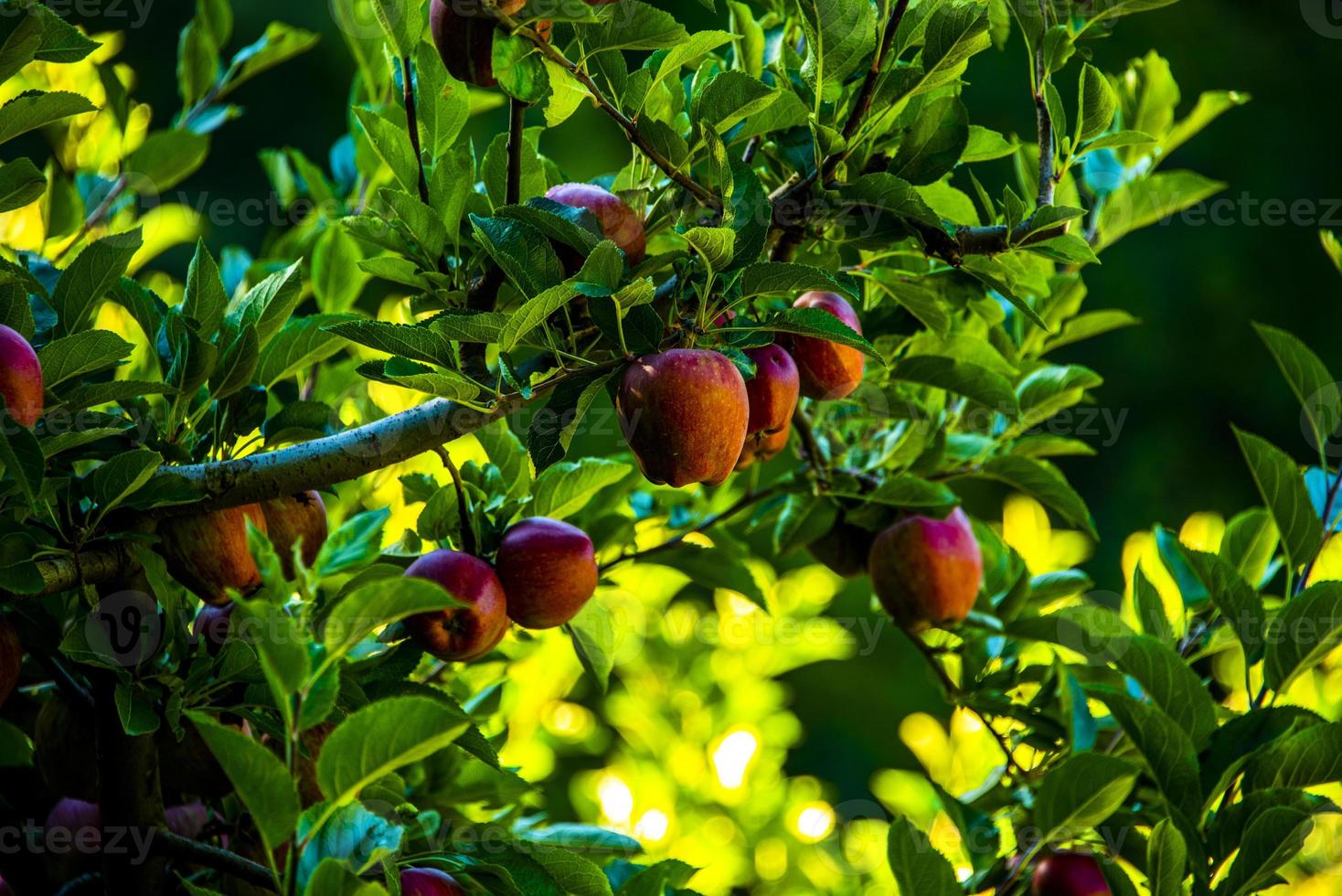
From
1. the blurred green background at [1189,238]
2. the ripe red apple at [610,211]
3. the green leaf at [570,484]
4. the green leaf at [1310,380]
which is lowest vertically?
the blurred green background at [1189,238]

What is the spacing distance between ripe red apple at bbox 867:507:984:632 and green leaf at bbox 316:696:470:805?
0.62 m

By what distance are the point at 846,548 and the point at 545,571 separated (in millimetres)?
446

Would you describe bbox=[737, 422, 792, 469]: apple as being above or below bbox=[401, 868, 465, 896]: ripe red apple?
above

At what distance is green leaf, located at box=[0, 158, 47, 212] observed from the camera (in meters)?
0.78

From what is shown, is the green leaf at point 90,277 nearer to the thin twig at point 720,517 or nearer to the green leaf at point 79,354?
the green leaf at point 79,354

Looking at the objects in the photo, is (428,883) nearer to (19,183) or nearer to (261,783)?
(261,783)

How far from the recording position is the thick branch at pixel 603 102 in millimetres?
721

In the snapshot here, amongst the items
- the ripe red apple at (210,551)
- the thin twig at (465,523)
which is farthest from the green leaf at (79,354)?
the thin twig at (465,523)

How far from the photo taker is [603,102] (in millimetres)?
799

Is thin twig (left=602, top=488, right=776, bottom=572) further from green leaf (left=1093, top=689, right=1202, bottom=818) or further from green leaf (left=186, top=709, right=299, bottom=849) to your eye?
green leaf (left=186, top=709, right=299, bottom=849)

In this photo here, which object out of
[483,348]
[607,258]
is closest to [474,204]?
[483,348]

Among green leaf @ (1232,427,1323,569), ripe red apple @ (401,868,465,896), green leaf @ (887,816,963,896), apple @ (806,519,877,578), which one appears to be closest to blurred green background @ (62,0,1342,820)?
apple @ (806,519,877,578)

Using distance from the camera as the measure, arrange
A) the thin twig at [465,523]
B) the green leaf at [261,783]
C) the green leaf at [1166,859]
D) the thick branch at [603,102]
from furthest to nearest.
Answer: the thin twig at [465,523]
the green leaf at [1166,859]
the thick branch at [603,102]
the green leaf at [261,783]

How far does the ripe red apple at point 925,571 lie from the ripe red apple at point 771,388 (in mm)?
307
